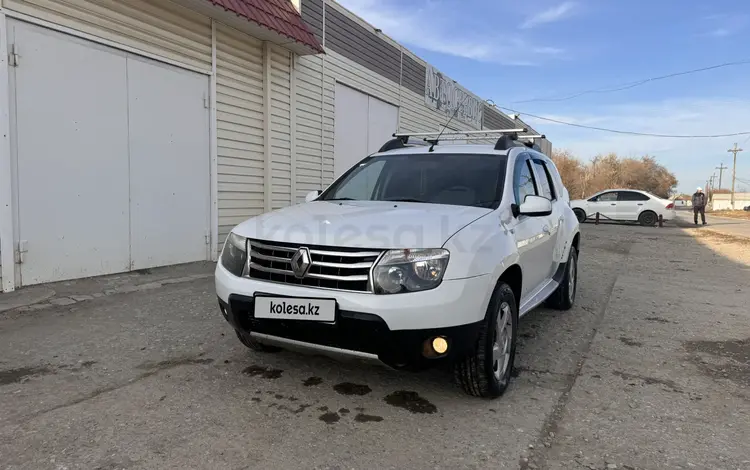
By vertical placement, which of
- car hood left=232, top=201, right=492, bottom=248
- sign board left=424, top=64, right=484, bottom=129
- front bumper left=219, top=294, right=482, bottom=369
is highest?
sign board left=424, top=64, right=484, bottom=129

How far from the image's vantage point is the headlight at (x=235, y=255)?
3.16 meters

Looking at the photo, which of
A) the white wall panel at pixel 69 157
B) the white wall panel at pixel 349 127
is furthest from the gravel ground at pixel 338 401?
the white wall panel at pixel 349 127

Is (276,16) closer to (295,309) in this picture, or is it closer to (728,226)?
(295,309)

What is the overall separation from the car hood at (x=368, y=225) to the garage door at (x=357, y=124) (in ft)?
24.6

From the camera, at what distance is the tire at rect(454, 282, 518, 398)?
2.89m

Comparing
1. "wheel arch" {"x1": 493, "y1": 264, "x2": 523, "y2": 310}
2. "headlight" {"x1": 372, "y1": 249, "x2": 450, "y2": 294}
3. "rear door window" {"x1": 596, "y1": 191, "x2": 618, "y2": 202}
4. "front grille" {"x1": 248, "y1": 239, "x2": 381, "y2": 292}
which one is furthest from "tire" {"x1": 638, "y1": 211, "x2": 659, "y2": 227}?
"front grille" {"x1": 248, "y1": 239, "x2": 381, "y2": 292}

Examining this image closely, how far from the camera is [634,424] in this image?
9.37 ft

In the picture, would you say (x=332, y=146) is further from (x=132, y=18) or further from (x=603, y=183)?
(x=603, y=183)

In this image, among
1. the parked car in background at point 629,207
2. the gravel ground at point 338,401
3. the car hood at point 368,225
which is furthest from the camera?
the parked car in background at point 629,207

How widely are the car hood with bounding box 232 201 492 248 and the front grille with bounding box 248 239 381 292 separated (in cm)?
4

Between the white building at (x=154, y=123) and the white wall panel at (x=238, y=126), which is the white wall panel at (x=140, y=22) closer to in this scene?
the white building at (x=154, y=123)

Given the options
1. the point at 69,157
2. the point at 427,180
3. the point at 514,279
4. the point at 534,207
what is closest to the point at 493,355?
the point at 514,279

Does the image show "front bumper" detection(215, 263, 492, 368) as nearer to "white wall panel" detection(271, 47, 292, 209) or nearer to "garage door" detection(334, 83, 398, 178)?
"white wall panel" detection(271, 47, 292, 209)

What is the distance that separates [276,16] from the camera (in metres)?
8.05
